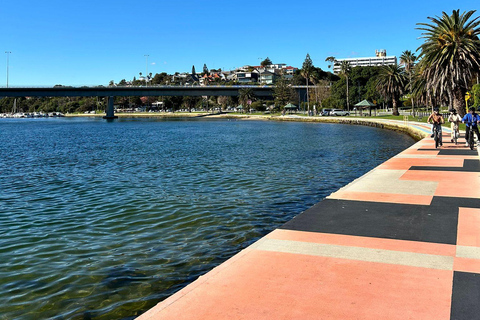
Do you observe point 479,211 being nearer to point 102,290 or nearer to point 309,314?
point 309,314

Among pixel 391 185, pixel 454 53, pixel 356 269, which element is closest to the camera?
pixel 356 269

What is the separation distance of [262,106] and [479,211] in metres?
149

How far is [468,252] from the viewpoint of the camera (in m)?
7.20

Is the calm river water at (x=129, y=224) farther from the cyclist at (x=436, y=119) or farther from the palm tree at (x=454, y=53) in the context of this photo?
the palm tree at (x=454, y=53)

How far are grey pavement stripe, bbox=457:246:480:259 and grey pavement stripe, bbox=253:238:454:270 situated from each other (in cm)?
29

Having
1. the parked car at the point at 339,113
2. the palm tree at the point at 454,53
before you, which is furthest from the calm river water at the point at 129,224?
the parked car at the point at 339,113

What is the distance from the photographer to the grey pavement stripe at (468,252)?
23.0ft

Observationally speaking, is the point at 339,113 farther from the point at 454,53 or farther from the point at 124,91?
the point at 124,91

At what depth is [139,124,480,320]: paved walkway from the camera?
5277 mm

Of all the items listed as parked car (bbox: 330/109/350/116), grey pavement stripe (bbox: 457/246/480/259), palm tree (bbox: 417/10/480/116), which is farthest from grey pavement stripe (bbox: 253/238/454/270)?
parked car (bbox: 330/109/350/116)

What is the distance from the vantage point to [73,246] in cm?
1023

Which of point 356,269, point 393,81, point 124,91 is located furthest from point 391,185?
point 124,91

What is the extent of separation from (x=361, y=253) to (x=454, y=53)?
4270 centimetres

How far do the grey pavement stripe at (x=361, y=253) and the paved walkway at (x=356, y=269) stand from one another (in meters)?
0.02
